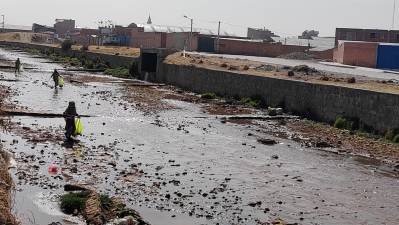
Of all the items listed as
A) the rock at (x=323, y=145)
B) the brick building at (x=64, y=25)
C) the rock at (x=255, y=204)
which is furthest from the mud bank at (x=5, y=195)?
the brick building at (x=64, y=25)

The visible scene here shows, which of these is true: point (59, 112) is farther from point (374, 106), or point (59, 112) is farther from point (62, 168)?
point (374, 106)

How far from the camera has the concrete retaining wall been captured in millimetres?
32000

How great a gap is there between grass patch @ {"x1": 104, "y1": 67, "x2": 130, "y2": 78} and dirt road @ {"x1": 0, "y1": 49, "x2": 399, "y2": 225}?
1317 inches

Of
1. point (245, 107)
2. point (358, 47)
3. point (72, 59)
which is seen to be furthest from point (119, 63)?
point (245, 107)

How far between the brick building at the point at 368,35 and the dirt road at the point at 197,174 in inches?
2139

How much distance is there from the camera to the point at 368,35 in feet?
279

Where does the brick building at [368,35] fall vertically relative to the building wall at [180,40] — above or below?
above

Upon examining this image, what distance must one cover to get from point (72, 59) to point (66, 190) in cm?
7390

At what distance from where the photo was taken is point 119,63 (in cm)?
7456

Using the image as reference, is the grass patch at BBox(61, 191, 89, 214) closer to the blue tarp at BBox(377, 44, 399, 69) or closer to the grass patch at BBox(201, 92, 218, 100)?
the grass patch at BBox(201, 92, 218, 100)

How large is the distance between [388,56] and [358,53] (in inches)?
197

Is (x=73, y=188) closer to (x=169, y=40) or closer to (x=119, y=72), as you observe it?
(x=119, y=72)

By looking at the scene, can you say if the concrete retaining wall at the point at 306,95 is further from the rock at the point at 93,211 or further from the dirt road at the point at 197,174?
the rock at the point at 93,211

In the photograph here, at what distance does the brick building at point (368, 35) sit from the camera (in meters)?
81.9
